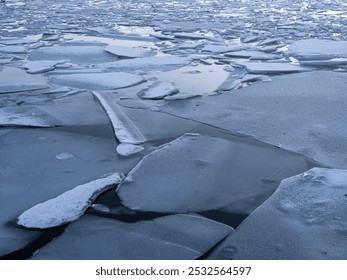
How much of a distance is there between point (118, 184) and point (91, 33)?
5846 mm

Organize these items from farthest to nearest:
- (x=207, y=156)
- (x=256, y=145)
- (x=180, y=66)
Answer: (x=180, y=66), (x=256, y=145), (x=207, y=156)

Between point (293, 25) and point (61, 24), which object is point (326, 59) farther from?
point (61, 24)

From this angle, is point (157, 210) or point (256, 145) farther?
point (256, 145)

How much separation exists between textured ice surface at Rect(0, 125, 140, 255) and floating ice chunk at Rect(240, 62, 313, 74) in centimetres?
220

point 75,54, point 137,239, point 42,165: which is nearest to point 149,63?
point 75,54

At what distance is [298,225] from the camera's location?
1704 mm

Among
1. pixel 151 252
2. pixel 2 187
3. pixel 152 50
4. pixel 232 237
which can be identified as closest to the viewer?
pixel 151 252

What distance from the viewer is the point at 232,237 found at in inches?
64.9

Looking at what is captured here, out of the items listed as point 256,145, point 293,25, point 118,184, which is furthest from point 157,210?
point 293,25

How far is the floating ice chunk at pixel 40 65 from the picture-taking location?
4.36 m

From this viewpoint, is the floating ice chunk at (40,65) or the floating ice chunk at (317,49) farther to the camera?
the floating ice chunk at (317,49)

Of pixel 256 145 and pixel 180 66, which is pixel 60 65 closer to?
pixel 180 66

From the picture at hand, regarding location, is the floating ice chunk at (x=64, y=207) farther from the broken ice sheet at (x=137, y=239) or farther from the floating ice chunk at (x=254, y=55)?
the floating ice chunk at (x=254, y=55)

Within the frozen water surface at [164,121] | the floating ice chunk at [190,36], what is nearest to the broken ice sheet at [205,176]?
the frozen water surface at [164,121]
